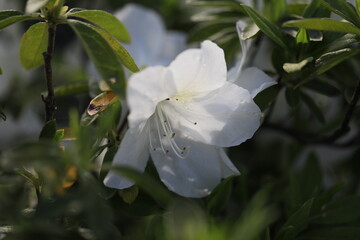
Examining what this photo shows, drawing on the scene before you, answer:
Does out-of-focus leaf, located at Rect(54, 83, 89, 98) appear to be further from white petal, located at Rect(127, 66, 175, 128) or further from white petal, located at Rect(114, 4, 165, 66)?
white petal, located at Rect(114, 4, 165, 66)

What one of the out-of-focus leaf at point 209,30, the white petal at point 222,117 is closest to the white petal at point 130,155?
the white petal at point 222,117

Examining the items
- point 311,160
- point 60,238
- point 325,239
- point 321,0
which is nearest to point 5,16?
point 60,238

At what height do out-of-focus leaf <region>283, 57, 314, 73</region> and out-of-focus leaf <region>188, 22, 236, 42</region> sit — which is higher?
out-of-focus leaf <region>283, 57, 314, 73</region>

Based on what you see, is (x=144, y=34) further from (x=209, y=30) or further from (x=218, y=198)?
(x=218, y=198)

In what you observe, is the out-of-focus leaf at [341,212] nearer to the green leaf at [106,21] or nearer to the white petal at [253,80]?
the white petal at [253,80]

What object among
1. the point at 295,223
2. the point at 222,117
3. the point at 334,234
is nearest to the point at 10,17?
the point at 222,117

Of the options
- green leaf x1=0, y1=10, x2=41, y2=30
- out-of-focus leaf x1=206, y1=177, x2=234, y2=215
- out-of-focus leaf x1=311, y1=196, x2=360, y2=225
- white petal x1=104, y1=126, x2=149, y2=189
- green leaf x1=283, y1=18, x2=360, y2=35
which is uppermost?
green leaf x1=0, y1=10, x2=41, y2=30

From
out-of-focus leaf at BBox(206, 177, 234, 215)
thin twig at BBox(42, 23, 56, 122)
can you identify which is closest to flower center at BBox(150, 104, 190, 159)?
out-of-focus leaf at BBox(206, 177, 234, 215)

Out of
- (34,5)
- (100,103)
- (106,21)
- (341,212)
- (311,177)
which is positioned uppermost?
(34,5)

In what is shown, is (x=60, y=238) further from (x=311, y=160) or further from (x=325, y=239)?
(x=311, y=160)
